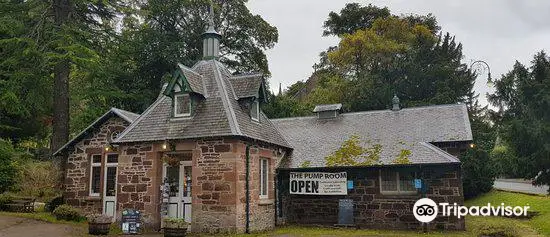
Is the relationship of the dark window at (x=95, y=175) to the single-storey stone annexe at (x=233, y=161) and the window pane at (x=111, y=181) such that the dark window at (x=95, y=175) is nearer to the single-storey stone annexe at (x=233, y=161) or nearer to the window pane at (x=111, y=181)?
the single-storey stone annexe at (x=233, y=161)

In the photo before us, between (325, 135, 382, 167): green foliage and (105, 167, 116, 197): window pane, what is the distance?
27.4 feet

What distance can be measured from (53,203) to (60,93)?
6231 mm

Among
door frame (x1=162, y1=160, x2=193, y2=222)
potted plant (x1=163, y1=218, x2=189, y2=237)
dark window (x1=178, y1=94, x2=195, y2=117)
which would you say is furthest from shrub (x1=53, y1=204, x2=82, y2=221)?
potted plant (x1=163, y1=218, x2=189, y2=237)

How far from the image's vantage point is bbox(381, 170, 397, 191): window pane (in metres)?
15.8

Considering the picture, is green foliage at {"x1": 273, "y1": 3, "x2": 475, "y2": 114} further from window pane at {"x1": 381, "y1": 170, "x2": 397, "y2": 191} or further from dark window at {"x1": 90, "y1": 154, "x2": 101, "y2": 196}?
dark window at {"x1": 90, "y1": 154, "x2": 101, "y2": 196}

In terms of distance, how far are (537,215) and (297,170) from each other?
9954 millimetres

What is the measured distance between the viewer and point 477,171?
23.7 meters

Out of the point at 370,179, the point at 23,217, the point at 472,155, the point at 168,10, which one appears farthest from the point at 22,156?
the point at 472,155

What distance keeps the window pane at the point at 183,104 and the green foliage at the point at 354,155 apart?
550cm

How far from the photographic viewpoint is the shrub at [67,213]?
52.2 feet

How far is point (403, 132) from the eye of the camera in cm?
1738

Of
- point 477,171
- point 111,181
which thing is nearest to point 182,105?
point 111,181

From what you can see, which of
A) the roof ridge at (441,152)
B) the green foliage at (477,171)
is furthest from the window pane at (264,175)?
the green foliage at (477,171)

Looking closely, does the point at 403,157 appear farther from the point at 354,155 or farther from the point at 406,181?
the point at 354,155
